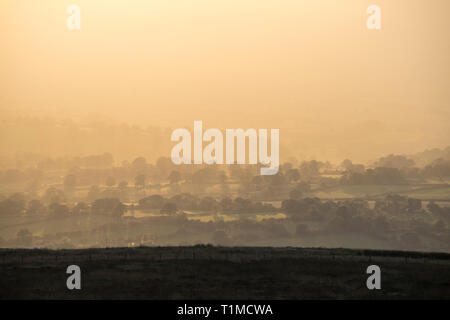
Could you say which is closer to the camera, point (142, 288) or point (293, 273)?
point (142, 288)
